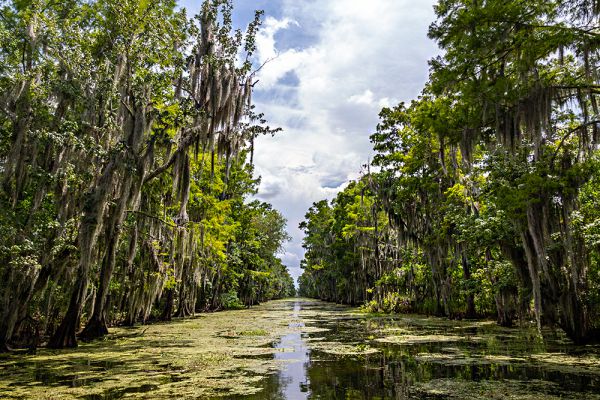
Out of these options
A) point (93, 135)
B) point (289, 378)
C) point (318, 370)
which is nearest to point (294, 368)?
A: point (318, 370)

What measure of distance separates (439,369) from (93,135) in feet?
36.3

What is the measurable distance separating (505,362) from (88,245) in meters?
10.6

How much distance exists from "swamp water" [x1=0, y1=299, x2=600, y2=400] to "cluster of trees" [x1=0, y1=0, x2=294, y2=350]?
231 cm

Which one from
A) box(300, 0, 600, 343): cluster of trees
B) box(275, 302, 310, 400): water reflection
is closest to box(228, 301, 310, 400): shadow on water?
box(275, 302, 310, 400): water reflection

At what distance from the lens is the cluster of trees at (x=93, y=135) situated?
33.1 feet

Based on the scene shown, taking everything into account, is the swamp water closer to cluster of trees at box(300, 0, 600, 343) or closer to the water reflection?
the water reflection

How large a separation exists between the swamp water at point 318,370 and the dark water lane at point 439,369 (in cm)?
2

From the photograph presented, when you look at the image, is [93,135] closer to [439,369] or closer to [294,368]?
[294,368]

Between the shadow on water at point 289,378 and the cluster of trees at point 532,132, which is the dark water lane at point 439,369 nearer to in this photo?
the shadow on water at point 289,378

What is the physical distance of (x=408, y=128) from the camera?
2316 centimetres

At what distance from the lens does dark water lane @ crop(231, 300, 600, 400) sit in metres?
6.00

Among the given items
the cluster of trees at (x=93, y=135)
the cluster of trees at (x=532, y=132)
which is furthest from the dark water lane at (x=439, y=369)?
the cluster of trees at (x=93, y=135)

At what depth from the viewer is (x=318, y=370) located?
26.3 feet

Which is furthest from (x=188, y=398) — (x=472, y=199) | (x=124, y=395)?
(x=472, y=199)
